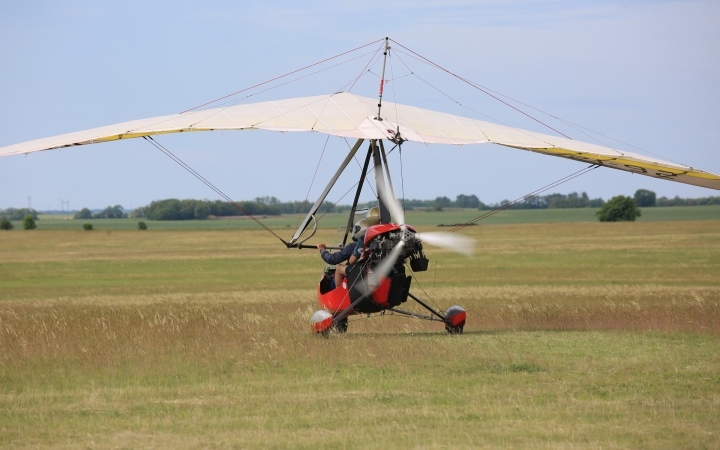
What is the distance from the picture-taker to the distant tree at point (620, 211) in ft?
399

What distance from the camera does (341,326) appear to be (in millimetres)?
14508

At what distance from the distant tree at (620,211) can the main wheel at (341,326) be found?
113m

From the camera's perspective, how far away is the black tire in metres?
14.4

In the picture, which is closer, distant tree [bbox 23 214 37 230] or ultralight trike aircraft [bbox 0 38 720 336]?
ultralight trike aircraft [bbox 0 38 720 336]

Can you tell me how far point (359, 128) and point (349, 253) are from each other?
1.98 metres

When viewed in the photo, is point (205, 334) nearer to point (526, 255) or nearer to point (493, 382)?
point (493, 382)

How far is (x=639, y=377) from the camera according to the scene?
10.4 meters

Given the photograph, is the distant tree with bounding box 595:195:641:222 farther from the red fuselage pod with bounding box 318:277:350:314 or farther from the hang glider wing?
the red fuselage pod with bounding box 318:277:350:314

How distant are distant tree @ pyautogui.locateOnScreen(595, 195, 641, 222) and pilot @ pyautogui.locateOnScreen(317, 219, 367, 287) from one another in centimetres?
11312

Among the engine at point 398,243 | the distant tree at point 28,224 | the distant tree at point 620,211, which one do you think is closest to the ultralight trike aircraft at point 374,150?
the engine at point 398,243

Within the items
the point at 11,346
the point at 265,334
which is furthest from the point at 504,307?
the point at 11,346

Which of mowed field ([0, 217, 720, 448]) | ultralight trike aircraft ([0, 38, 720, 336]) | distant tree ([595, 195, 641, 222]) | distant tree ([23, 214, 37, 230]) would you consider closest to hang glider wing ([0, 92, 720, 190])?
ultralight trike aircraft ([0, 38, 720, 336])

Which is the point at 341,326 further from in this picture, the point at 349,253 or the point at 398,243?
the point at 398,243

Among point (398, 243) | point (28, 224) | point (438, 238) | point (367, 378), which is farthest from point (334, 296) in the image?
point (28, 224)
